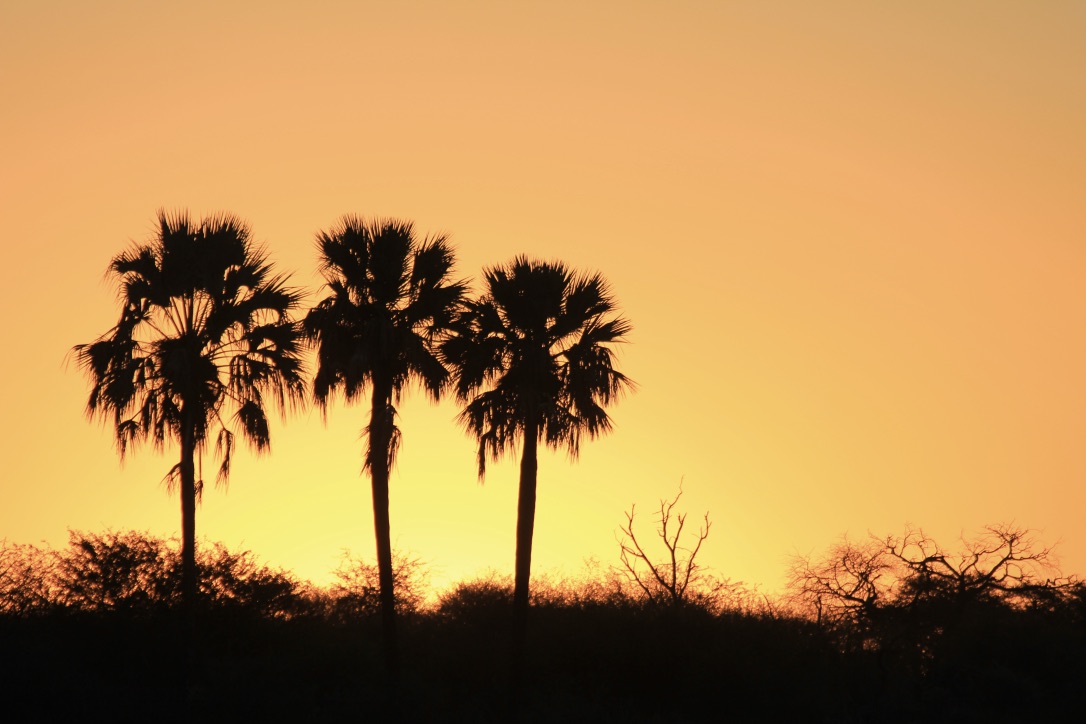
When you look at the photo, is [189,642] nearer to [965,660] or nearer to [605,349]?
[605,349]

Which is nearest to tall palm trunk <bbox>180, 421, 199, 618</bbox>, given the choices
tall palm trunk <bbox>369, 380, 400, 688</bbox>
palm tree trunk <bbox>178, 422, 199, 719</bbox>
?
palm tree trunk <bbox>178, 422, 199, 719</bbox>

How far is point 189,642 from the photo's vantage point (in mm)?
36906

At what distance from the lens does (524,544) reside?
41.7 m

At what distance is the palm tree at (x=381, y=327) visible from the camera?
1618 inches

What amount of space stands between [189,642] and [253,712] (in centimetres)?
367

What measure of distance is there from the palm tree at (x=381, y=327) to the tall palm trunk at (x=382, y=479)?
0.03m

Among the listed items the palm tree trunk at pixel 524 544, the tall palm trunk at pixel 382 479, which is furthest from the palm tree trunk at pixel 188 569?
the palm tree trunk at pixel 524 544

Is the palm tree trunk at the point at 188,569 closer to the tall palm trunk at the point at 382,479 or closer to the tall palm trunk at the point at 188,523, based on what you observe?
the tall palm trunk at the point at 188,523

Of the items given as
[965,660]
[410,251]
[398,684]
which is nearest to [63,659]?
[398,684]

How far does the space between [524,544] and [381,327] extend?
7409mm

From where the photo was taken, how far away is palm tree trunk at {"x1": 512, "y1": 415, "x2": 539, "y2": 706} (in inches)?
1591

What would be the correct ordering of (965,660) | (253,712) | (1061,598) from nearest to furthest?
(253,712) → (965,660) → (1061,598)

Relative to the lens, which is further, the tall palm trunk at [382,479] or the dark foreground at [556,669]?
the tall palm trunk at [382,479]

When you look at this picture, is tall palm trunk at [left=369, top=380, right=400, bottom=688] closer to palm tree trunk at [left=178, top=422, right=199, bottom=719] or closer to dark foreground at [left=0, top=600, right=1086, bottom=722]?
dark foreground at [left=0, top=600, right=1086, bottom=722]
